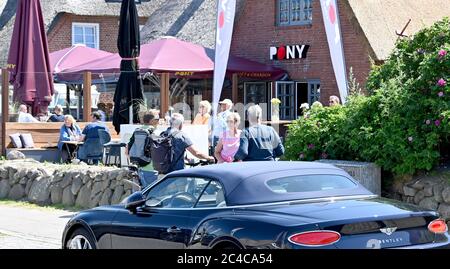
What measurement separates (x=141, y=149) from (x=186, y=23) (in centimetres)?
1823

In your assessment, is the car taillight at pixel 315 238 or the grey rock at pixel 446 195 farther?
the grey rock at pixel 446 195

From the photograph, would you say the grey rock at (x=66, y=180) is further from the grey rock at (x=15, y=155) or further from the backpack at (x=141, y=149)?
the grey rock at (x=15, y=155)

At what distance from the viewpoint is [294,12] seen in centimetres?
2659

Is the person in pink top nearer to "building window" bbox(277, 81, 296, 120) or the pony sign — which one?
the pony sign

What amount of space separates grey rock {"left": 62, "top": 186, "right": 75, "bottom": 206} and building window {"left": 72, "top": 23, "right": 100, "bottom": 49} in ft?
73.8

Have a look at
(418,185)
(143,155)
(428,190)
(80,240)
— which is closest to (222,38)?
(143,155)

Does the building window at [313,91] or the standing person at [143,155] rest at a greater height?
the building window at [313,91]

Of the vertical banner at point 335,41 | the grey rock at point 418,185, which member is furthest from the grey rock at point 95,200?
the vertical banner at point 335,41

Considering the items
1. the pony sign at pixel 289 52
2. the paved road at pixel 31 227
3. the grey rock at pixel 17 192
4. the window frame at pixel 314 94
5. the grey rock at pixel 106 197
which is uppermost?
the pony sign at pixel 289 52

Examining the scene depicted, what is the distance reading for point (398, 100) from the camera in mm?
12336

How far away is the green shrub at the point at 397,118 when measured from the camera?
11.8 m

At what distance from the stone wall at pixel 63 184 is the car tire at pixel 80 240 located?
15.0 ft

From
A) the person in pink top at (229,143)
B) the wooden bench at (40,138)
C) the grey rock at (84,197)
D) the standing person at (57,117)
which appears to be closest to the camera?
the person in pink top at (229,143)
